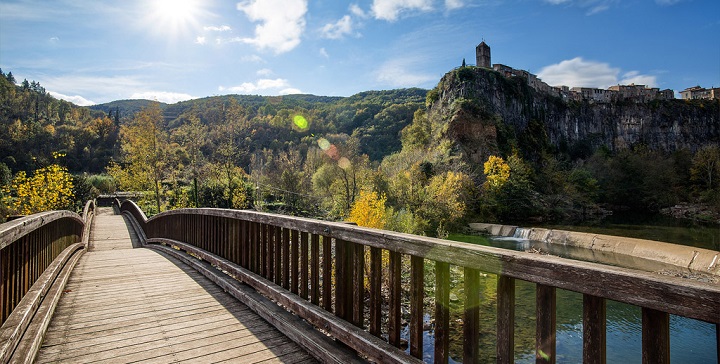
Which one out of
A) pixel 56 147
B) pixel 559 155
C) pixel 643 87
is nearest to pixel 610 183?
pixel 559 155

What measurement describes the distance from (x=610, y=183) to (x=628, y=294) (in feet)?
235

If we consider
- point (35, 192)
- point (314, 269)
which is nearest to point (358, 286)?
point (314, 269)

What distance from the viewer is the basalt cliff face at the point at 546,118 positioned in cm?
6569

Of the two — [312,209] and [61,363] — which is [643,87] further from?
[61,363]

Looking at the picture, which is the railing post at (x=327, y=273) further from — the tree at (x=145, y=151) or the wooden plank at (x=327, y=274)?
the tree at (x=145, y=151)

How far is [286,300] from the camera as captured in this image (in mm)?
3998

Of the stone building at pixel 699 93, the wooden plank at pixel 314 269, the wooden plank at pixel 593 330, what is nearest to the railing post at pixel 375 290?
the wooden plank at pixel 314 269

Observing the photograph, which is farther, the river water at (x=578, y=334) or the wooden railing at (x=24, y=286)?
the river water at (x=578, y=334)

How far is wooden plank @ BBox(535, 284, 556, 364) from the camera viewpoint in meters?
1.83

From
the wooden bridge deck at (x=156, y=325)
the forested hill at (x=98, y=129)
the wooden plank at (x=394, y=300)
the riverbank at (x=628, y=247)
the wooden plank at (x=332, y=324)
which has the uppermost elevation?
the forested hill at (x=98, y=129)

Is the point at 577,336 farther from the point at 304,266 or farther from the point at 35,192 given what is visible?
the point at 35,192

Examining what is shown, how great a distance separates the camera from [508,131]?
69.2m

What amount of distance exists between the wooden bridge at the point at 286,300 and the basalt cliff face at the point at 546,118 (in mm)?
59342

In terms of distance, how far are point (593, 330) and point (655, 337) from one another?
0.23m
